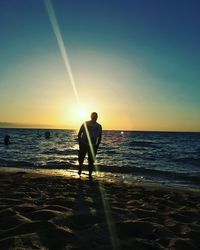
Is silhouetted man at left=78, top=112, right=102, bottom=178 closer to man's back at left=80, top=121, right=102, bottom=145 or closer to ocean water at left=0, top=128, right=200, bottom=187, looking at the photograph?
man's back at left=80, top=121, right=102, bottom=145

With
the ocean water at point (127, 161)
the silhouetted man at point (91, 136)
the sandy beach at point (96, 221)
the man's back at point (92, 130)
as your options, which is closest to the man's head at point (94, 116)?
the silhouetted man at point (91, 136)

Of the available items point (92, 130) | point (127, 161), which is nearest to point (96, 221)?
point (92, 130)

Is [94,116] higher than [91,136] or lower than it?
higher

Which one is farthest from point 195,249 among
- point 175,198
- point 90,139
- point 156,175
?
point 156,175

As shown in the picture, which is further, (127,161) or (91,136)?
(127,161)

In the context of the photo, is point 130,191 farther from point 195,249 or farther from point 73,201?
point 195,249

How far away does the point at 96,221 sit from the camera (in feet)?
14.5

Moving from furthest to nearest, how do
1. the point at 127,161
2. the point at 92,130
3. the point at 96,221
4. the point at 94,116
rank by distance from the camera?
1. the point at 127,161
2. the point at 92,130
3. the point at 94,116
4. the point at 96,221

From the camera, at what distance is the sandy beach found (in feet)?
11.5

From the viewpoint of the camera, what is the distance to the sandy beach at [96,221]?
350 centimetres

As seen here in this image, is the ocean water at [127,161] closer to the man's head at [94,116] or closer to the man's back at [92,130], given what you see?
the man's back at [92,130]

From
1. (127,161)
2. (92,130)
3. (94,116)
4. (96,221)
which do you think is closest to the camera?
(96,221)

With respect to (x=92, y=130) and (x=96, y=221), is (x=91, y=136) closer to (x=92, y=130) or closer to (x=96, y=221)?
(x=92, y=130)

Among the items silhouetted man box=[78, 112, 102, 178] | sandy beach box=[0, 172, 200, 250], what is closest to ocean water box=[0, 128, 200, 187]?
silhouetted man box=[78, 112, 102, 178]
